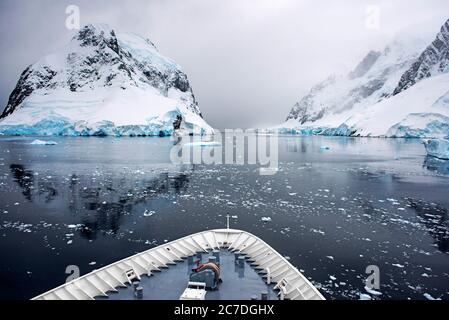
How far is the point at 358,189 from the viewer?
23688 millimetres

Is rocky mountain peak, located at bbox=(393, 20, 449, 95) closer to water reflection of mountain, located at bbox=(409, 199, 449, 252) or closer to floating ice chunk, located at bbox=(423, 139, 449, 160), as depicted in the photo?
floating ice chunk, located at bbox=(423, 139, 449, 160)

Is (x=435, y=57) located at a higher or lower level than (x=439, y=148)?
higher

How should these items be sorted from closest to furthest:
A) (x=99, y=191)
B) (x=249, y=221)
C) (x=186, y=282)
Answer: (x=186, y=282), (x=249, y=221), (x=99, y=191)

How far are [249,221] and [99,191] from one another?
12523 mm

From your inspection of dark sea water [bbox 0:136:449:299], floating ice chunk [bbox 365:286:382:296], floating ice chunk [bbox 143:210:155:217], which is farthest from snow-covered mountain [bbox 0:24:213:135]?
floating ice chunk [bbox 365:286:382:296]

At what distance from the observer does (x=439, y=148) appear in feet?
139

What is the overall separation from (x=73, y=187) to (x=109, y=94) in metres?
117

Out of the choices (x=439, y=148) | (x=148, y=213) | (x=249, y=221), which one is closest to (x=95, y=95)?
(x=439, y=148)

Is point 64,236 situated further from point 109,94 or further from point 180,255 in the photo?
point 109,94

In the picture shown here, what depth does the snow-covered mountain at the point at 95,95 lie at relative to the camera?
336ft

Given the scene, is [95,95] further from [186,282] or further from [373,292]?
[373,292]

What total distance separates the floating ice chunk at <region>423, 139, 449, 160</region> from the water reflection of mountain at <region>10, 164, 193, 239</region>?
35.4 meters

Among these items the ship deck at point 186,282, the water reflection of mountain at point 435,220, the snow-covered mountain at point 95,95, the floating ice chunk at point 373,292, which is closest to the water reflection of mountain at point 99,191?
the ship deck at point 186,282
